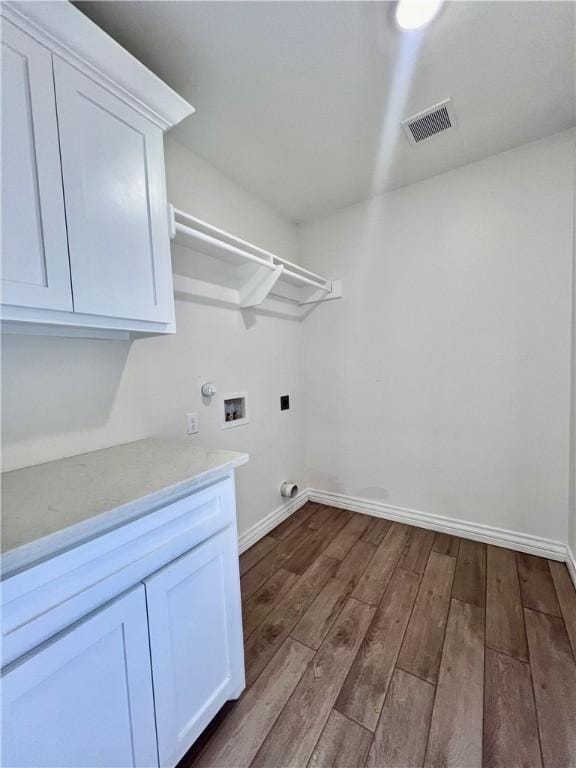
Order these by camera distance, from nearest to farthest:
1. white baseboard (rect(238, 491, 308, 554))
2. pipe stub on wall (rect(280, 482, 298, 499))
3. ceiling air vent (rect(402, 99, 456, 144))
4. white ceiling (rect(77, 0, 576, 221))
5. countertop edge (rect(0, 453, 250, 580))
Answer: countertop edge (rect(0, 453, 250, 580)) < white ceiling (rect(77, 0, 576, 221)) < ceiling air vent (rect(402, 99, 456, 144)) < white baseboard (rect(238, 491, 308, 554)) < pipe stub on wall (rect(280, 482, 298, 499))

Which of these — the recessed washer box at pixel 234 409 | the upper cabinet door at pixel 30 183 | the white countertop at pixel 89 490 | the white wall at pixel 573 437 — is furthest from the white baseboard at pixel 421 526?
the upper cabinet door at pixel 30 183

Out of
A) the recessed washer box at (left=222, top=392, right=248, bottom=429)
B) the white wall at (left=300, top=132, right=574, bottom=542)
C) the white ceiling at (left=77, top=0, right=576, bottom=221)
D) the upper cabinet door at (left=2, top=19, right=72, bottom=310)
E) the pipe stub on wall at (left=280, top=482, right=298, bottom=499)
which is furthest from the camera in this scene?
the pipe stub on wall at (left=280, top=482, right=298, bottom=499)

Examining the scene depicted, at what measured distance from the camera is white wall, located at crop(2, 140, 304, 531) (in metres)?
1.09

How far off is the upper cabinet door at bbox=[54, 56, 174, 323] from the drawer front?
69 cm

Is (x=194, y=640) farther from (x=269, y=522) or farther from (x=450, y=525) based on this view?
(x=450, y=525)

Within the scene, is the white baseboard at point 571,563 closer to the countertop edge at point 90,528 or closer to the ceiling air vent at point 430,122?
the countertop edge at point 90,528

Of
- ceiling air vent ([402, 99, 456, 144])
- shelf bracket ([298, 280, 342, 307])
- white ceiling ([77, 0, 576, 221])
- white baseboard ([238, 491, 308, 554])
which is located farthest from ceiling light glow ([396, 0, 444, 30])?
white baseboard ([238, 491, 308, 554])

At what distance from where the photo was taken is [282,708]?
110 centimetres

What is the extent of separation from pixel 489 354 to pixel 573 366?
41 centimetres

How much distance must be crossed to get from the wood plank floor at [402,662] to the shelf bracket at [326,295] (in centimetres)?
192

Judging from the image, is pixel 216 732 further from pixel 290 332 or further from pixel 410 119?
pixel 410 119

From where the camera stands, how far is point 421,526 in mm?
2264

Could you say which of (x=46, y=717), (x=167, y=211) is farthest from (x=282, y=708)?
(x=167, y=211)

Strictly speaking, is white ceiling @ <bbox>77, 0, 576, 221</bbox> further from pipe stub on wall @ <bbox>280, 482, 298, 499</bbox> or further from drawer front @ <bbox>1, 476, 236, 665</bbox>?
pipe stub on wall @ <bbox>280, 482, 298, 499</bbox>
